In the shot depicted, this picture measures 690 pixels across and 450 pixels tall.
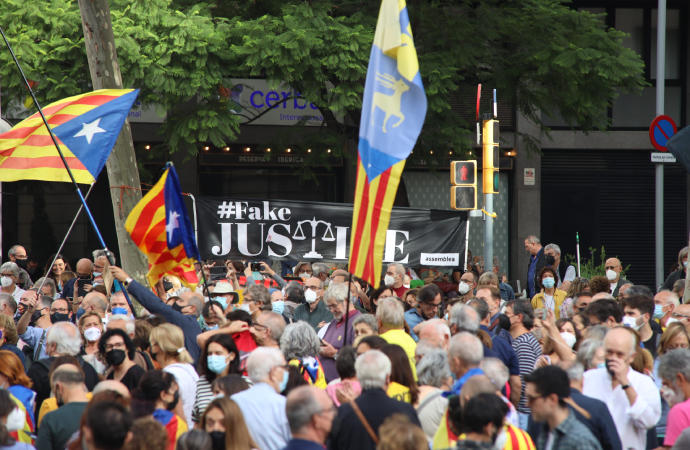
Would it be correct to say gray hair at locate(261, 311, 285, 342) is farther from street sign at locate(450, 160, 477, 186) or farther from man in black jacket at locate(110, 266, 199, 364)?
street sign at locate(450, 160, 477, 186)

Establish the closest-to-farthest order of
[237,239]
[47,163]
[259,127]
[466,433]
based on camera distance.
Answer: [466,433] < [47,163] < [237,239] < [259,127]

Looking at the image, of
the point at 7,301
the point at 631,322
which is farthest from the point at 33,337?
the point at 631,322

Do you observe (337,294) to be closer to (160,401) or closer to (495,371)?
(495,371)

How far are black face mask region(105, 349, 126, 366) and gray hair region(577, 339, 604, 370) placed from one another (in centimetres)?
336

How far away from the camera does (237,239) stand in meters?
13.7

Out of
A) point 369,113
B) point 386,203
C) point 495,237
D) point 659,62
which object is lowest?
point 495,237

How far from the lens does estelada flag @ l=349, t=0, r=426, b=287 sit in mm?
7559

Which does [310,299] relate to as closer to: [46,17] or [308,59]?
[308,59]

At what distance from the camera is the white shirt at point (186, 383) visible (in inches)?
275

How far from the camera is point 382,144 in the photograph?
7602mm

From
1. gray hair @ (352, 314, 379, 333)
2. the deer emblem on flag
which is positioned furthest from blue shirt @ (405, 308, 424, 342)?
the deer emblem on flag

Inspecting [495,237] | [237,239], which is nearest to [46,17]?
[237,239]

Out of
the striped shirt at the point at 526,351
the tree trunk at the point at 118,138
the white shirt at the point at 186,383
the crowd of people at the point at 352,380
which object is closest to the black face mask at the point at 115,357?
the crowd of people at the point at 352,380

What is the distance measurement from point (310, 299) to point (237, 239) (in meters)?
3.02
